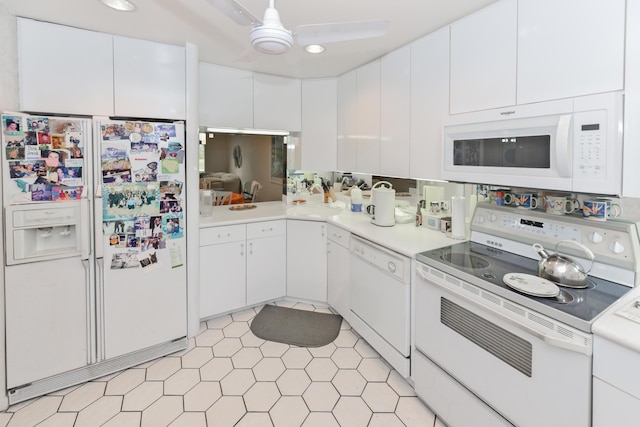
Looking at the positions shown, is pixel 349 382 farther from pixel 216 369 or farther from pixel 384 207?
pixel 384 207

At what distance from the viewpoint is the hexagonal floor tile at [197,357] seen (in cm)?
231

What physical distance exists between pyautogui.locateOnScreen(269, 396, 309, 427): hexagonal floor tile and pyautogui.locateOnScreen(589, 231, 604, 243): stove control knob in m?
1.78

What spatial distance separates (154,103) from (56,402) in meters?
2.05

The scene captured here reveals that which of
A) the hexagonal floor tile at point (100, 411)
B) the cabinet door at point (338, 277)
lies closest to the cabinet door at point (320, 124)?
the cabinet door at point (338, 277)

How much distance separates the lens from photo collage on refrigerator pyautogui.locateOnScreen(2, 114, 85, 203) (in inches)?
71.9

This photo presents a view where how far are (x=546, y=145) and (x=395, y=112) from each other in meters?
1.26

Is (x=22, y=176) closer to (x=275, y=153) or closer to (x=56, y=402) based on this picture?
(x=56, y=402)

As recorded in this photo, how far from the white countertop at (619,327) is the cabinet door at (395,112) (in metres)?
1.52

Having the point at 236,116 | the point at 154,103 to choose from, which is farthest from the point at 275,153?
the point at 154,103

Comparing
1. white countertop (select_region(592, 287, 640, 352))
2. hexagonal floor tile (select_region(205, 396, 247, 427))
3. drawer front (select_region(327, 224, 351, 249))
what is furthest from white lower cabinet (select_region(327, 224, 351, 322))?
white countertop (select_region(592, 287, 640, 352))

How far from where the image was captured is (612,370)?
3.49 feet

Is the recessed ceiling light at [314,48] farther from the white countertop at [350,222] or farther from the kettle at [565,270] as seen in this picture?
the kettle at [565,270]

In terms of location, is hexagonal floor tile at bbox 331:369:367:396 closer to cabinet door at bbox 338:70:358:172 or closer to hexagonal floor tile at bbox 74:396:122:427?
hexagonal floor tile at bbox 74:396:122:427

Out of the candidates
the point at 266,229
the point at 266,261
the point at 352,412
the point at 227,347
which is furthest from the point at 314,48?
the point at 352,412
